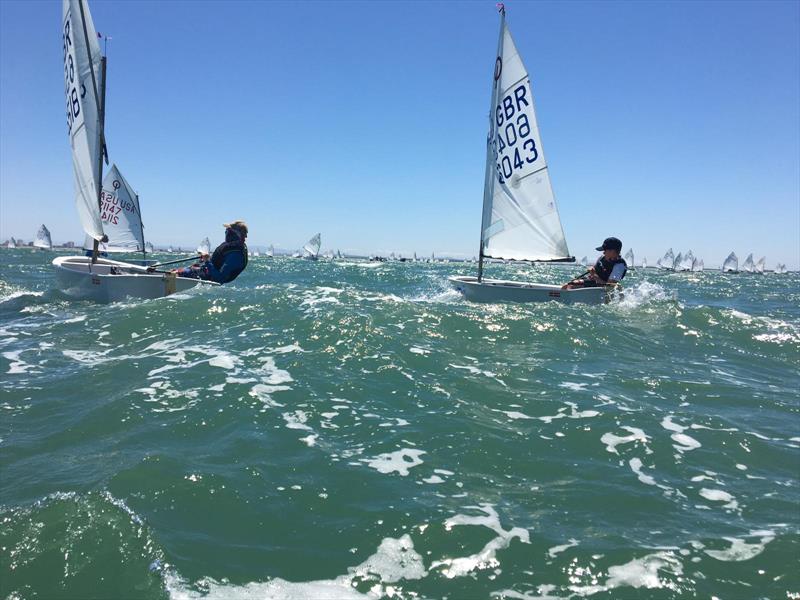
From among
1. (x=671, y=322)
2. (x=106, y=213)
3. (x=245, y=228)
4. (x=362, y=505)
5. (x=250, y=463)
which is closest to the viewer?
(x=362, y=505)

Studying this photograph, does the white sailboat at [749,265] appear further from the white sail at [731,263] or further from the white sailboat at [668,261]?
the white sailboat at [668,261]

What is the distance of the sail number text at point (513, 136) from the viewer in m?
16.4

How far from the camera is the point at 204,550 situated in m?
2.86

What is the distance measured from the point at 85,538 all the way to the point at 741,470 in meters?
5.40

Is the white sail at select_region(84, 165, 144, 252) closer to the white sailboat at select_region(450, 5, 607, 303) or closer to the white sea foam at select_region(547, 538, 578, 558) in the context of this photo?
the white sailboat at select_region(450, 5, 607, 303)

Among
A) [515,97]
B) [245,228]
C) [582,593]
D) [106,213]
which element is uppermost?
[515,97]

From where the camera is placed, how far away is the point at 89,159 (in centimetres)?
1405

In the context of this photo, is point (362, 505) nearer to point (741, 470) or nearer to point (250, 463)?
point (250, 463)

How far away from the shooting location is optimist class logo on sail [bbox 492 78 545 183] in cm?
1631

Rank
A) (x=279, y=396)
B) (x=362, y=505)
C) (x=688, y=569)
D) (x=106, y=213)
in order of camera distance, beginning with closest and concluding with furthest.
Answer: (x=688, y=569) → (x=362, y=505) → (x=279, y=396) → (x=106, y=213)

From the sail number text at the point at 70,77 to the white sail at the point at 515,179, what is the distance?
Result: 14.0 m

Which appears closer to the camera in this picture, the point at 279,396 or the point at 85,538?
the point at 85,538

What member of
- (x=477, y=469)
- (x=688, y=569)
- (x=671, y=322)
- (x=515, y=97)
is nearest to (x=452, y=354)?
(x=477, y=469)

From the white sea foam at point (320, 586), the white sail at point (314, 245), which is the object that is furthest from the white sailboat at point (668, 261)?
the white sea foam at point (320, 586)
